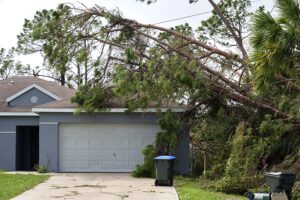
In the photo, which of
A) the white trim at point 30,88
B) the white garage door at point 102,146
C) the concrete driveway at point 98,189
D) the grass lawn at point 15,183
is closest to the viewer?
the concrete driveway at point 98,189

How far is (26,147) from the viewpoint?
28.1 metres

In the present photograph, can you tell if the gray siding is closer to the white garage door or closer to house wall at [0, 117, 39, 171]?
house wall at [0, 117, 39, 171]

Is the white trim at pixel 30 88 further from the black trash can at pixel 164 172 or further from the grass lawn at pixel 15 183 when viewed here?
the black trash can at pixel 164 172

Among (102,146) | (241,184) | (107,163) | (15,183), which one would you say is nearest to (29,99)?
(102,146)

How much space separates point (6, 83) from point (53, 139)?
31.6 feet

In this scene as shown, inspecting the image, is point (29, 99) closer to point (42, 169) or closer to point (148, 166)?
point (42, 169)

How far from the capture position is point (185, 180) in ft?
68.8

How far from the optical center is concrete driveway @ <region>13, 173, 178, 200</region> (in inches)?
621

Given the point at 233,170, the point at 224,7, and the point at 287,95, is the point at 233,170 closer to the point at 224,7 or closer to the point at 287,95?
the point at 287,95

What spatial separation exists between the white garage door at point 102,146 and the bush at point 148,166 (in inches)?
93.9

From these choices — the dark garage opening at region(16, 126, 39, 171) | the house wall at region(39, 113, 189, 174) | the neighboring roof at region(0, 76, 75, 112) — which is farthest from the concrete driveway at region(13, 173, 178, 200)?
the neighboring roof at region(0, 76, 75, 112)

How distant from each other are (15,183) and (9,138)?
7.59 m

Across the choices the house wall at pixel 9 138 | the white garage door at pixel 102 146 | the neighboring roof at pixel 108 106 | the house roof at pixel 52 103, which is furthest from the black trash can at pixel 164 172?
the house wall at pixel 9 138

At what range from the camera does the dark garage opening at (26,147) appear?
2662 centimetres
